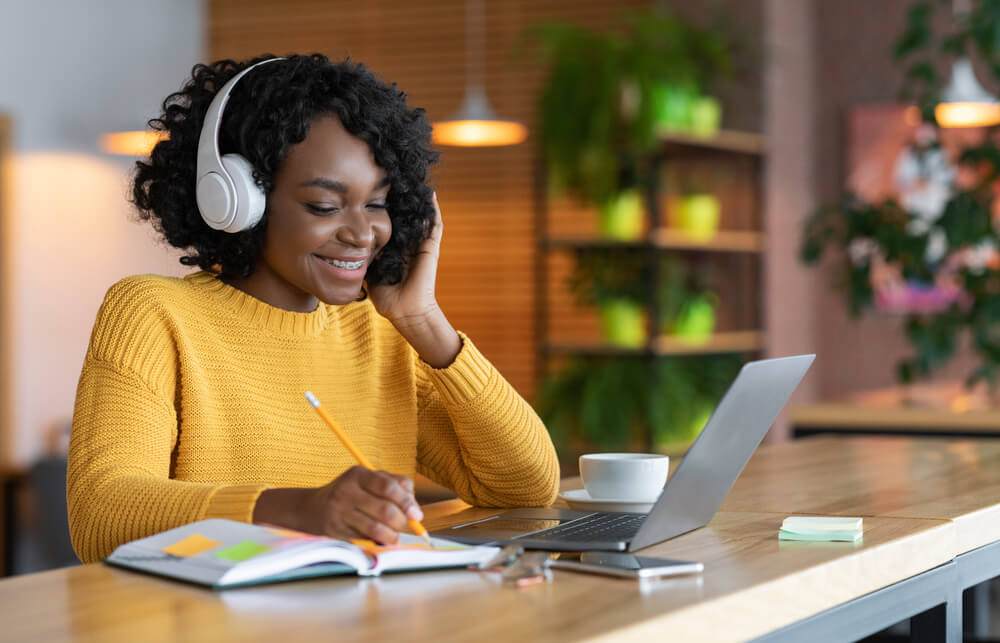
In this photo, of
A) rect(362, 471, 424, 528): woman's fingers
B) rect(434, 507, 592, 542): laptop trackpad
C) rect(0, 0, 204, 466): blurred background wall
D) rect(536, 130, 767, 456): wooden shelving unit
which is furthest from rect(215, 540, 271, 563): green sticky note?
rect(0, 0, 204, 466): blurred background wall

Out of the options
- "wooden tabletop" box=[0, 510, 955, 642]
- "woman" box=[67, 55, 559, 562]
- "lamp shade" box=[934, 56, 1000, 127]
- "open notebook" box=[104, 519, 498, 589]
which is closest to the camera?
"wooden tabletop" box=[0, 510, 955, 642]

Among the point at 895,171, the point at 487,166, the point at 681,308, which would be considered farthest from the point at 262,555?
Answer: the point at 895,171

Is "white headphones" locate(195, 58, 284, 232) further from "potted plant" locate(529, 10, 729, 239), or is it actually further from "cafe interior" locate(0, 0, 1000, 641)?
"potted plant" locate(529, 10, 729, 239)

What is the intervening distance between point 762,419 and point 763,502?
1.01 feet

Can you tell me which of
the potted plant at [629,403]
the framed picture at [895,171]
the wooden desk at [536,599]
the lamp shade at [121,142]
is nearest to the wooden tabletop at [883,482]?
the wooden desk at [536,599]

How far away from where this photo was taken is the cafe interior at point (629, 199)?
3.94 m

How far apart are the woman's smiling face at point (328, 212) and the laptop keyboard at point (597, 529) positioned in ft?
1.32

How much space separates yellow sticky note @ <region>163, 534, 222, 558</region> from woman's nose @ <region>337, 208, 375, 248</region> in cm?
49

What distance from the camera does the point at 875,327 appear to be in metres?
5.39

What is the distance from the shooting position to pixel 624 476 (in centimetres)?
150

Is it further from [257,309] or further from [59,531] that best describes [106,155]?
[257,309]

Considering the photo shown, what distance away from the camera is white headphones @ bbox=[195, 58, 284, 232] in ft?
4.87

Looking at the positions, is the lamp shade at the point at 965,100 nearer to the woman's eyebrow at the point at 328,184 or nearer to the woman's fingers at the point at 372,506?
the woman's eyebrow at the point at 328,184

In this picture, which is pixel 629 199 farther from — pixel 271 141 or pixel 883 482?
pixel 271 141
